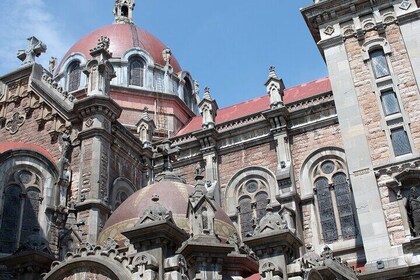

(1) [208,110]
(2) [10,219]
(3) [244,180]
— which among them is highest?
(1) [208,110]

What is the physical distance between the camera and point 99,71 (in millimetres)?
22000

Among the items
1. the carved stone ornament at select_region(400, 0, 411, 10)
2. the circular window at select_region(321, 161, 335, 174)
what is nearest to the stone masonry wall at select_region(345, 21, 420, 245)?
the carved stone ornament at select_region(400, 0, 411, 10)

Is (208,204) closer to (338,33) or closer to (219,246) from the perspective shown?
(219,246)

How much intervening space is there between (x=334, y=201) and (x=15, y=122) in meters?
13.3

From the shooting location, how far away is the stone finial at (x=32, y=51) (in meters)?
23.6

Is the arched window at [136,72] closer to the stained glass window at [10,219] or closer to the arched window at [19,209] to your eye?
the arched window at [19,209]

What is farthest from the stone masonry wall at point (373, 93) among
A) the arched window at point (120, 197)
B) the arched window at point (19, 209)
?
the arched window at point (19, 209)

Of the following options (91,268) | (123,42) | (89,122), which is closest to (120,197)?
(89,122)

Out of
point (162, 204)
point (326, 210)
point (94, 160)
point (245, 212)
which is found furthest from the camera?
point (245, 212)

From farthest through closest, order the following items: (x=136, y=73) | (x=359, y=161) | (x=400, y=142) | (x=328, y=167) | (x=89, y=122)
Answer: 1. (x=136, y=73)
2. (x=328, y=167)
3. (x=89, y=122)
4. (x=359, y=161)
5. (x=400, y=142)

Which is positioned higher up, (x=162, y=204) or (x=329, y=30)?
(x=329, y=30)

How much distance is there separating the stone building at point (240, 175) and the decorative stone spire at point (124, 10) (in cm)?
1608

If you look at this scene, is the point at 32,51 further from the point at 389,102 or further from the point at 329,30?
the point at 389,102

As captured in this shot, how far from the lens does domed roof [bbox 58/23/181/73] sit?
117ft
